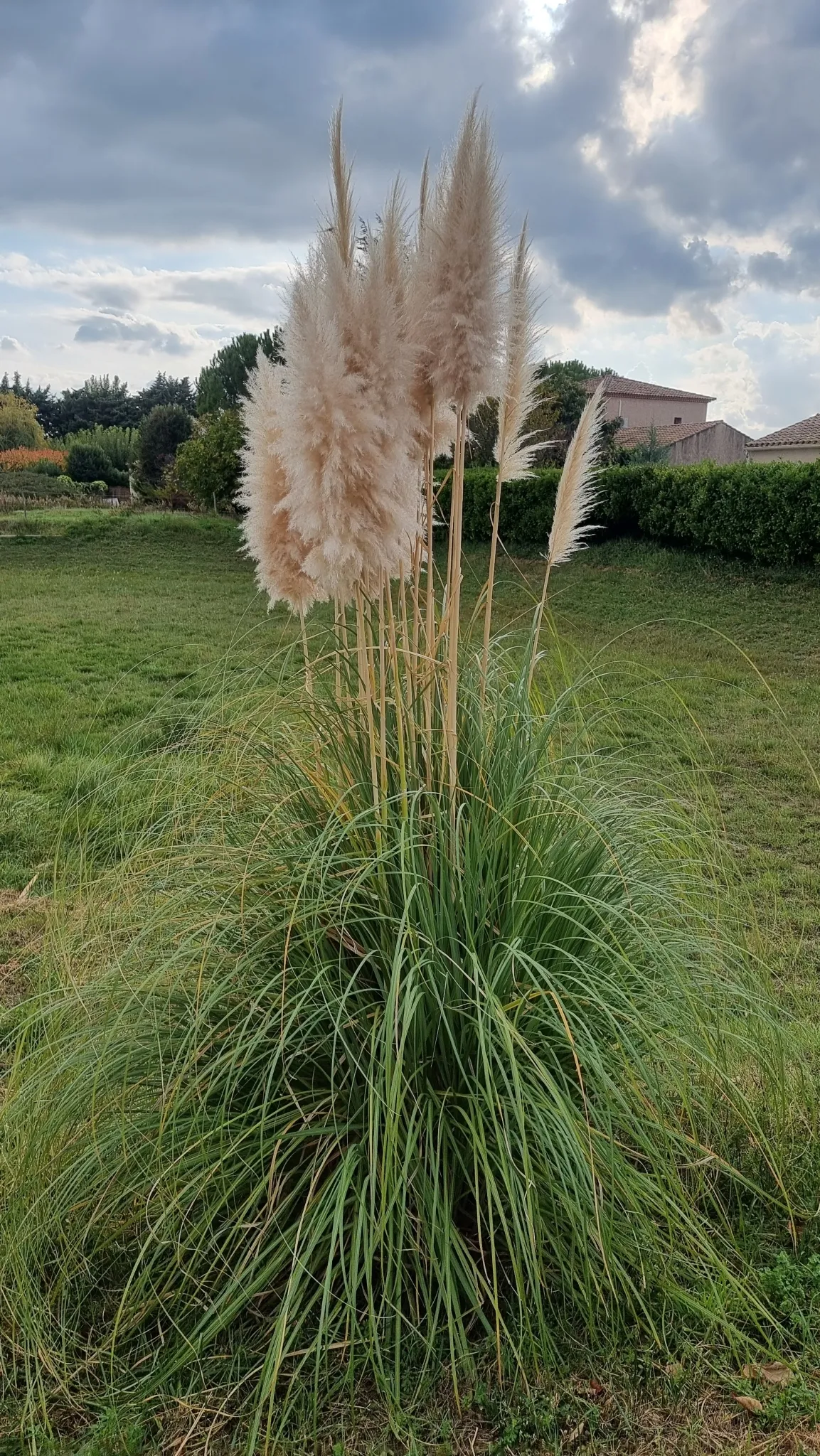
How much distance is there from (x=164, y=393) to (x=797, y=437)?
139 feet

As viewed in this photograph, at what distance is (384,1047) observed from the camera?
1.76m

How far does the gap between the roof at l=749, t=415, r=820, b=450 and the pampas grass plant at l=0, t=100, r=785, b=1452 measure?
29.9m

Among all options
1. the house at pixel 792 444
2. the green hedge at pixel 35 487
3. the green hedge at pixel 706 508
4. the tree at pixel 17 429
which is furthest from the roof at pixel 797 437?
the tree at pixel 17 429

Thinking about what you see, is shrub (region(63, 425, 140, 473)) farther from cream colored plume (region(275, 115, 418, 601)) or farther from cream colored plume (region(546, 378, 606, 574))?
cream colored plume (region(275, 115, 418, 601))

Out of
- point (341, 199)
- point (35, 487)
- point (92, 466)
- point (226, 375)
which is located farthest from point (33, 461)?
point (341, 199)

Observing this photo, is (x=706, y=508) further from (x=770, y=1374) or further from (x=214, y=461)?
(x=770, y=1374)

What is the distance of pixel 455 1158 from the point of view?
1.97 m

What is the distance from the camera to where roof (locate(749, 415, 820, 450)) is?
94.9 feet

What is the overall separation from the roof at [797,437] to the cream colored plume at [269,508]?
2976 centimetres

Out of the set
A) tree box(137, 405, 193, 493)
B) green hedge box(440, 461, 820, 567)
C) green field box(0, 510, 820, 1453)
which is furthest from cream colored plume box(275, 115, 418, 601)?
tree box(137, 405, 193, 493)

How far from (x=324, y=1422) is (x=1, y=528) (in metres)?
20.9

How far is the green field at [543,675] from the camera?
140 inches

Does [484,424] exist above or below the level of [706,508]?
above

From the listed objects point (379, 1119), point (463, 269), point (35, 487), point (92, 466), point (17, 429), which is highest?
point (463, 269)
